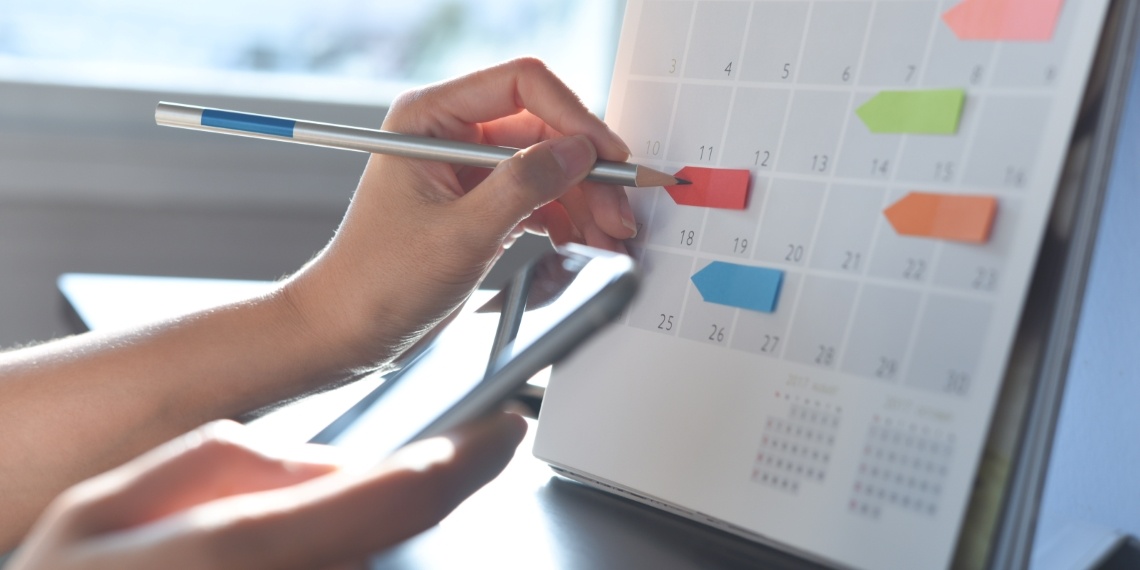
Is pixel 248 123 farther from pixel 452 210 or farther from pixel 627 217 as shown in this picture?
pixel 627 217

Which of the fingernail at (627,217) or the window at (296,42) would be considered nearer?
the fingernail at (627,217)

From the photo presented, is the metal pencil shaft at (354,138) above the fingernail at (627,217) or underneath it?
above

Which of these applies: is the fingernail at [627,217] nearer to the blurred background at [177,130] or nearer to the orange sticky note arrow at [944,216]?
the orange sticky note arrow at [944,216]

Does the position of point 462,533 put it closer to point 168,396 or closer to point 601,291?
point 601,291

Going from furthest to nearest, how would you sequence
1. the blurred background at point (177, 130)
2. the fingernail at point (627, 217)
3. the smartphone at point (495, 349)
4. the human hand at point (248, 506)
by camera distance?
the blurred background at point (177, 130), the fingernail at point (627, 217), the smartphone at point (495, 349), the human hand at point (248, 506)

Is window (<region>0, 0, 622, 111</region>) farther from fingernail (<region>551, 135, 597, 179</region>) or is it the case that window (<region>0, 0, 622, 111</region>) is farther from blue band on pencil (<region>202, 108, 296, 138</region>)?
fingernail (<region>551, 135, 597, 179</region>)

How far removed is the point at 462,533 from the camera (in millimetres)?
436

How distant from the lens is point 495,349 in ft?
1.28

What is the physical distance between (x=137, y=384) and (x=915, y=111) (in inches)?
19.0

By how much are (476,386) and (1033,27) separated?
0.87ft

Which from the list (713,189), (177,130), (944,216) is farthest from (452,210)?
(177,130)

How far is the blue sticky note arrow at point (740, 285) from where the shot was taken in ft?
1.39

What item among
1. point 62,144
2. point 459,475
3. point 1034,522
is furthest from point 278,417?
point 62,144

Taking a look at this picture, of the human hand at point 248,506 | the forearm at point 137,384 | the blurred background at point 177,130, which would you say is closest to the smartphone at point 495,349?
the human hand at point 248,506
